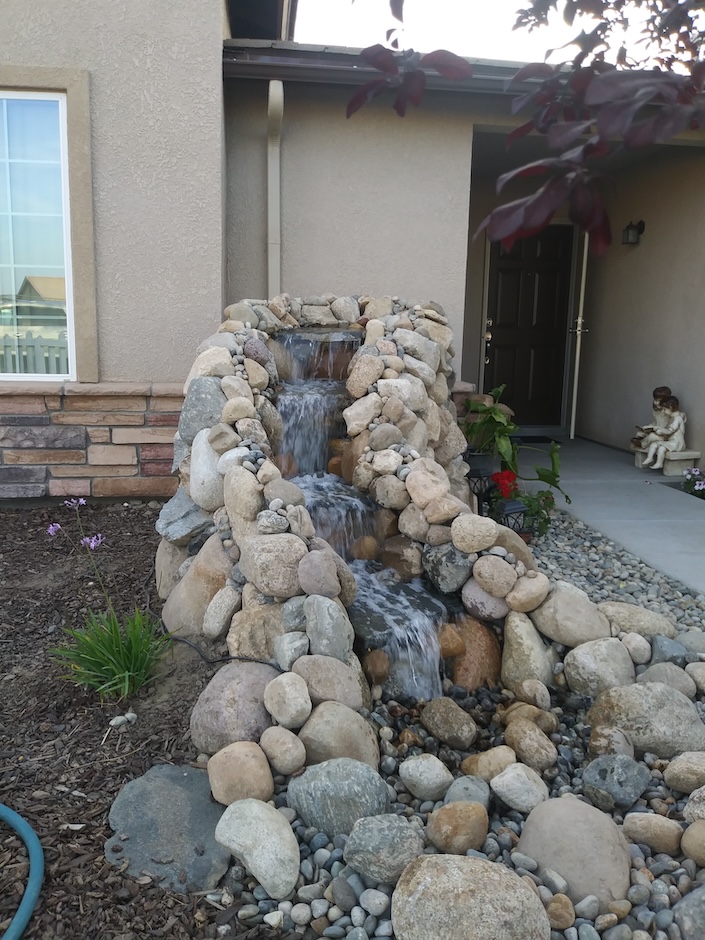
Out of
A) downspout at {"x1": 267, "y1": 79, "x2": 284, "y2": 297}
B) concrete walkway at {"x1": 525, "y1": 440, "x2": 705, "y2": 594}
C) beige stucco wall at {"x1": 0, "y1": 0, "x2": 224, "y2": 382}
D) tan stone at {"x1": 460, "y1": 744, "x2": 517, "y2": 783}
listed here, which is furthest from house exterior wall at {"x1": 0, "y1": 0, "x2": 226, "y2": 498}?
tan stone at {"x1": 460, "y1": 744, "x2": 517, "y2": 783}

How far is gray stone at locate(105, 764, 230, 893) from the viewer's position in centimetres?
178

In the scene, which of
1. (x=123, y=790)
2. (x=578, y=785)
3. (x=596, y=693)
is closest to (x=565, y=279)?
(x=596, y=693)

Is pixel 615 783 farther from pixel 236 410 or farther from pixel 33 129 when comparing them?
pixel 33 129

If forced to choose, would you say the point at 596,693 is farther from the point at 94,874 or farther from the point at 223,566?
the point at 94,874

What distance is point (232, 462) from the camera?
3105 mm

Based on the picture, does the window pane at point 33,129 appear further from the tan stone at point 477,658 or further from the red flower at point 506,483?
the tan stone at point 477,658

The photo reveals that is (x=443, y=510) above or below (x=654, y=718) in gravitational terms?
above

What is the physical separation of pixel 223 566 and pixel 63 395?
2.29 metres

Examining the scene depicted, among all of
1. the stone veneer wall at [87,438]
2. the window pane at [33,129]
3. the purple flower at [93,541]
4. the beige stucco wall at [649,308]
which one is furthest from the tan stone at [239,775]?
the beige stucco wall at [649,308]

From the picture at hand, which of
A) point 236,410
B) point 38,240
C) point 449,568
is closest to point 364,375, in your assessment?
point 236,410

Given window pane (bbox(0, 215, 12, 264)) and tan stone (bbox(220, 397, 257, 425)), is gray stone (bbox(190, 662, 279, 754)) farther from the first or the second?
window pane (bbox(0, 215, 12, 264))

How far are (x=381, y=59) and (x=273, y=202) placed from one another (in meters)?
4.20

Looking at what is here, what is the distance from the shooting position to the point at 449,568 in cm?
297

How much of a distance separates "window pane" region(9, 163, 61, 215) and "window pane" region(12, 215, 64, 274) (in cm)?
7
